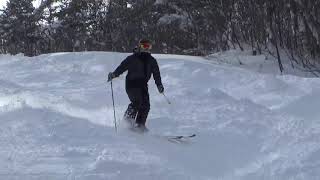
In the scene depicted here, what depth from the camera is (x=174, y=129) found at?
911 centimetres

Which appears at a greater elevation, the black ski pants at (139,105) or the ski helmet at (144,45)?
the ski helmet at (144,45)

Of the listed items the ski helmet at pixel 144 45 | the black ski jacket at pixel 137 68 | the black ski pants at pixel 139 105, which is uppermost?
the ski helmet at pixel 144 45

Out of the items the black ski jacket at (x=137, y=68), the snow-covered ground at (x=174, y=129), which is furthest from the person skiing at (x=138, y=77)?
the snow-covered ground at (x=174, y=129)

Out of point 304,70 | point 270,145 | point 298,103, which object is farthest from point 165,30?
point 270,145

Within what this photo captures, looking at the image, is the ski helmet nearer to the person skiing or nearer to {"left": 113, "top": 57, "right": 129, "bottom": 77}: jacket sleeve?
the person skiing

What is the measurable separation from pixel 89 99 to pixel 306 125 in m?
5.26

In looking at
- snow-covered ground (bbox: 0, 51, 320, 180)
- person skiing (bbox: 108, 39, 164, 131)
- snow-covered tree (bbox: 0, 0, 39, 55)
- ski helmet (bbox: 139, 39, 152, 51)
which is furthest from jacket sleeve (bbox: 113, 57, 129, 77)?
snow-covered tree (bbox: 0, 0, 39, 55)

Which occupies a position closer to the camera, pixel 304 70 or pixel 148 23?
pixel 304 70

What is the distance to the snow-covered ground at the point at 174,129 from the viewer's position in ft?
21.2

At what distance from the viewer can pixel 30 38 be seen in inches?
1757

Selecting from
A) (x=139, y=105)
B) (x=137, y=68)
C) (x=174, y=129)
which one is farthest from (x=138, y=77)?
(x=174, y=129)

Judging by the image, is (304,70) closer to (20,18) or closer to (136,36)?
(136,36)

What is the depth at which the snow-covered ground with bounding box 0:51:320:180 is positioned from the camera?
21.2ft

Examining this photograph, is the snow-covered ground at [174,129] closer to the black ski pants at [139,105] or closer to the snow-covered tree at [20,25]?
the black ski pants at [139,105]
